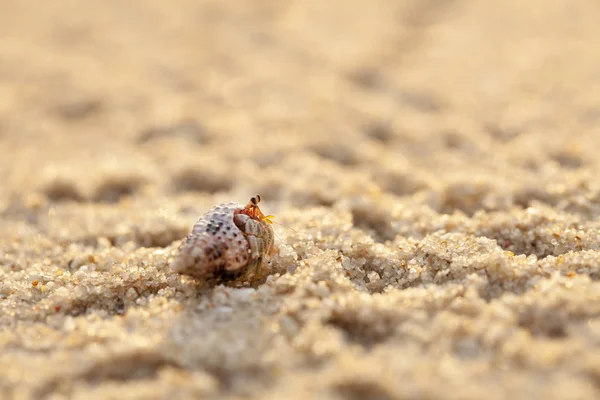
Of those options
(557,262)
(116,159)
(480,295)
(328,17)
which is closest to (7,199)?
(116,159)

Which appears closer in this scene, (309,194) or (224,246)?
A: (224,246)

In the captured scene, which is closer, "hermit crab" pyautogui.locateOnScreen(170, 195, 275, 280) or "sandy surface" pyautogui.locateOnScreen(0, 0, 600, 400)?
"sandy surface" pyautogui.locateOnScreen(0, 0, 600, 400)

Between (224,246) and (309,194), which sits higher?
(309,194)

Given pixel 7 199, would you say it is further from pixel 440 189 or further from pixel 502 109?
pixel 502 109
